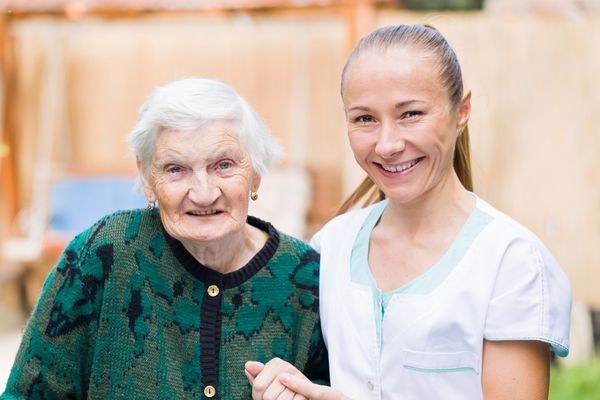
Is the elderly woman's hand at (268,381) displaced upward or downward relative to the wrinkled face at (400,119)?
downward

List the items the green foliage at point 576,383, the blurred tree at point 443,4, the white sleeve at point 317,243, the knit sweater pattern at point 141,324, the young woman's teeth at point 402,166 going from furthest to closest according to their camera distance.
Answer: the blurred tree at point 443,4 < the green foliage at point 576,383 < the white sleeve at point 317,243 < the knit sweater pattern at point 141,324 < the young woman's teeth at point 402,166

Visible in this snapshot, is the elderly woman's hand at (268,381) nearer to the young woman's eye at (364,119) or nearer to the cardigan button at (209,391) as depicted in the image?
the cardigan button at (209,391)

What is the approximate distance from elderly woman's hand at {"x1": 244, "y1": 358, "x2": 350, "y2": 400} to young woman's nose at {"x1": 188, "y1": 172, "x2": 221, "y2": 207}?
435mm

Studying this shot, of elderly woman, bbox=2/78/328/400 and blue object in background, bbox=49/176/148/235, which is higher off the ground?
blue object in background, bbox=49/176/148/235

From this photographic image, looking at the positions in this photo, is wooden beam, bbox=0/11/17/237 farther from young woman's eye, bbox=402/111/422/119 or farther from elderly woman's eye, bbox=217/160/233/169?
young woman's eye, bbox=402/111/422/119

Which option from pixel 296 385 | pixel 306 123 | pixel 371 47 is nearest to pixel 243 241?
pixel 296 385

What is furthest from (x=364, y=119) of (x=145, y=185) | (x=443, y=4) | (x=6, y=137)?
(x=6, y=137)

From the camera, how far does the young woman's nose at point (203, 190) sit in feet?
7.84

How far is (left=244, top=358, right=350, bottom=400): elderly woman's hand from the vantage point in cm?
230

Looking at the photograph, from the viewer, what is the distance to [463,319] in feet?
7.44

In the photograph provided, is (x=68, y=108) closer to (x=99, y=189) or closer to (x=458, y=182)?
(x=99, y=189)

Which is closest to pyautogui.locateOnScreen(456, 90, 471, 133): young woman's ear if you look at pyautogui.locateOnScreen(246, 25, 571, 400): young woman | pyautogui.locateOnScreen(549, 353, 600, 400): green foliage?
pyautogui.locateOnScreen(246, 25, 571, 400): young woman

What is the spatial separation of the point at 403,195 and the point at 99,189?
5004 mm

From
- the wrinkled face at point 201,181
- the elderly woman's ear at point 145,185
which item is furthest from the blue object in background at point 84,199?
the wrinkled face at point 201,181
